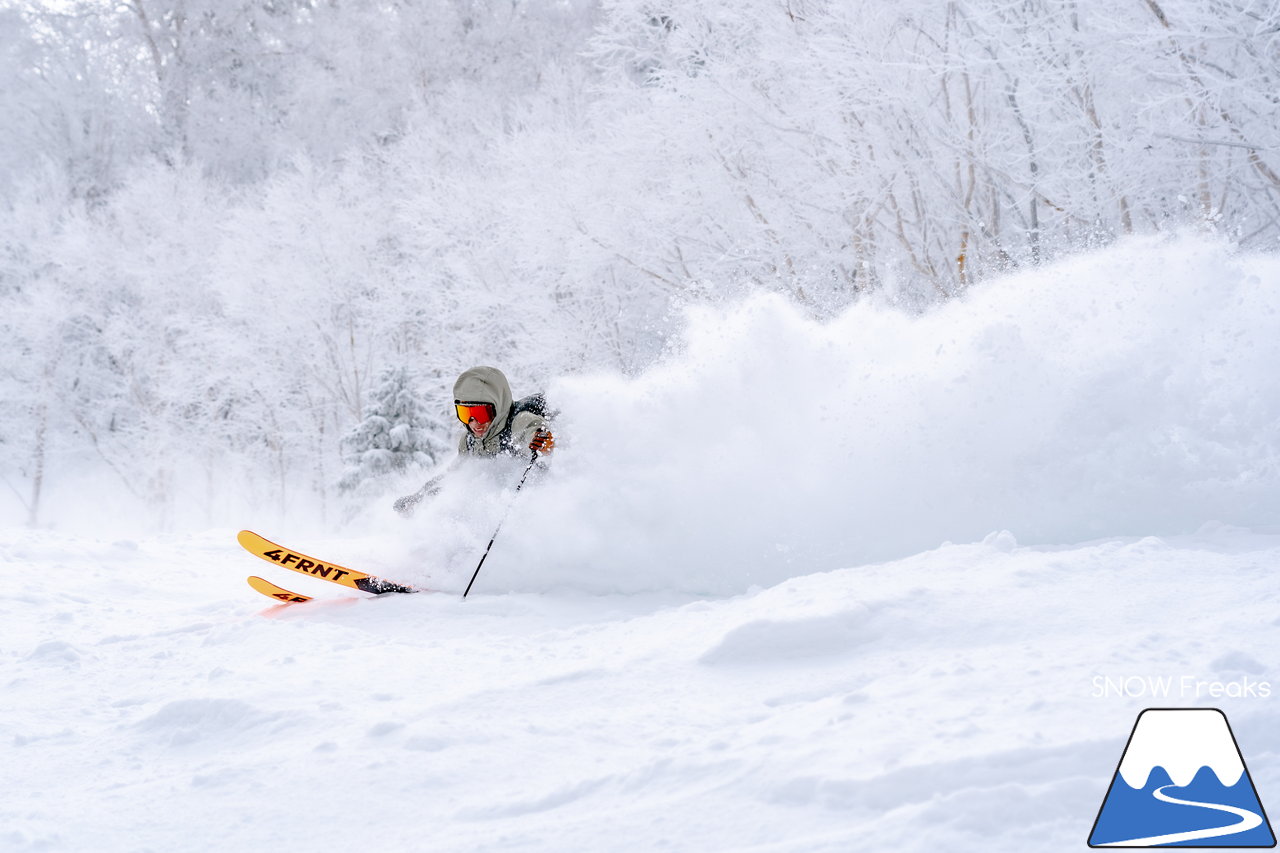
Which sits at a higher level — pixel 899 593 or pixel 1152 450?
pixel 1152 450

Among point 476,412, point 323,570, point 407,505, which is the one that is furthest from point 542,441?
point 323,570

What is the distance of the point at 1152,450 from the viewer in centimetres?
511

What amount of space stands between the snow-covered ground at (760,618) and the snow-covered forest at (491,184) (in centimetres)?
315

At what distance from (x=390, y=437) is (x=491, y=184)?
6.25 m

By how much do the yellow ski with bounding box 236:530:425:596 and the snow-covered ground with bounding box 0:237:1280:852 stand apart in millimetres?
198

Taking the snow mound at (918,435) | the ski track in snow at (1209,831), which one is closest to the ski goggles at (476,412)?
the snow mound at (918,435)

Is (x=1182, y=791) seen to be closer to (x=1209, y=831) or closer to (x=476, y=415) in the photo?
(x=1209, y=831)

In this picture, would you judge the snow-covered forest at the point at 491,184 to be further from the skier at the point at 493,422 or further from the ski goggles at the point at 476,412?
the ski goggles at the point at 476,412

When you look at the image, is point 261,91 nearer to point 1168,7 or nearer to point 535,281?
point 535,281

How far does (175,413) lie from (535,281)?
1131 centimetres

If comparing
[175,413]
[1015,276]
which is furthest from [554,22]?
[1015,276]

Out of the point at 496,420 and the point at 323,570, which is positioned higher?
the point at 496,420

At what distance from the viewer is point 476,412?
6293 mm

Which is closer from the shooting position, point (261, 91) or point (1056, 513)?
point (1056, 513)
